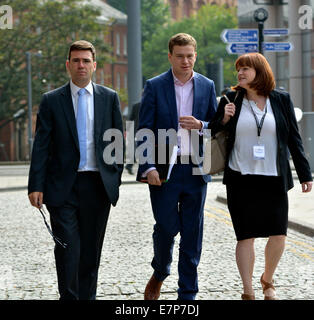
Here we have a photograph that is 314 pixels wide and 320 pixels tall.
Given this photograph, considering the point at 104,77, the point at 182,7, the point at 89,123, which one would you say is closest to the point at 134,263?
the point at 89,123

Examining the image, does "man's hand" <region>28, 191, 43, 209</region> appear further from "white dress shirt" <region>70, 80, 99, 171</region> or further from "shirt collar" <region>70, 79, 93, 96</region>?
"shirt collar" <region>70, 79, 93, 96</region>

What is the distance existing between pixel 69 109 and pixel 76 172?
412 millimetres

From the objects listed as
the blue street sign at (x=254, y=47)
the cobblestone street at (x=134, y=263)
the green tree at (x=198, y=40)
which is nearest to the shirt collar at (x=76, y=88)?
the cobblestone street at (x=134, y=263)

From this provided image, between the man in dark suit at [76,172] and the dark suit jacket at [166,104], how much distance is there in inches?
15.2

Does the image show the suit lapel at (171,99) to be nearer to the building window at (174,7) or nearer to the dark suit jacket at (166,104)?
the dark suit jacket at (166,104)

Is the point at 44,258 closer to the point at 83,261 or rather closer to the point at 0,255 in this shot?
the point at 0,255

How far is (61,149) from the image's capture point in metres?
5.49

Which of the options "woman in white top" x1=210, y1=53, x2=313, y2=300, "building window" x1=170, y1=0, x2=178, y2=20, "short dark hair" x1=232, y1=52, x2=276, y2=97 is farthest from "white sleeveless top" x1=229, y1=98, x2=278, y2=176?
"building window" x1=170, y1=0, x2=178, y2=20

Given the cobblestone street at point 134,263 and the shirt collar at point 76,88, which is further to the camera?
the cobblestone street at point 134,263

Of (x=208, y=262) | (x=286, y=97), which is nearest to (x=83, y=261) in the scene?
(x=286, y=97)

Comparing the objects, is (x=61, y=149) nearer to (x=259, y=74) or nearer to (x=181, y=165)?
(x=181, y=165)

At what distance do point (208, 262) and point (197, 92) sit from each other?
2732 millimetres

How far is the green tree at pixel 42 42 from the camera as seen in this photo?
48.4 metres
